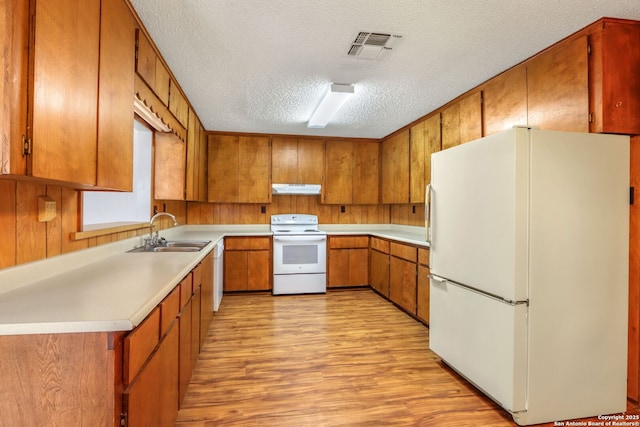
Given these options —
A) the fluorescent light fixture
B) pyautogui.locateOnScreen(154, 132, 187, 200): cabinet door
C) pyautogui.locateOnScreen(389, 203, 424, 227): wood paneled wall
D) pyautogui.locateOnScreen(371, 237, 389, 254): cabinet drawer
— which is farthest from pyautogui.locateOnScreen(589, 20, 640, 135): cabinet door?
pyautogui.locateOnScreen(154, 132, 187, 200): cabinet door

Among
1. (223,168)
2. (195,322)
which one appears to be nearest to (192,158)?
(223,168)

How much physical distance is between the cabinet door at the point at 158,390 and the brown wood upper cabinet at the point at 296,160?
335 centimetres

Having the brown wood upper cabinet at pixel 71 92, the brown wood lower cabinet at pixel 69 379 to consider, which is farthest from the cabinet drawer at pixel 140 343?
the brown wood upper cabinet at pixel 71 92

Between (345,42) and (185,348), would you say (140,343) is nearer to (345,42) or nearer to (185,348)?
(185,348)

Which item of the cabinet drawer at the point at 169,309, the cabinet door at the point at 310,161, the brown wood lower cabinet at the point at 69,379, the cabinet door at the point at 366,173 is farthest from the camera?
the cabinet door at the point at 366,173

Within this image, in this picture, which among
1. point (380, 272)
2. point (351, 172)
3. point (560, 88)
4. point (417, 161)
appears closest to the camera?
point (560, 88)

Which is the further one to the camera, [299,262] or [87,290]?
[299,262]

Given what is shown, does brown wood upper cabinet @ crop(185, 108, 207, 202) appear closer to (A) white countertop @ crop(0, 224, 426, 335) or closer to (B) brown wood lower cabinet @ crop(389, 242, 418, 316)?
(A) white countertop @ crop(0, 224, 426, 335)

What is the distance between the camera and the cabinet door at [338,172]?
4.90 m

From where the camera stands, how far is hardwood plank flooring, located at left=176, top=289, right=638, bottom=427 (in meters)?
1.82

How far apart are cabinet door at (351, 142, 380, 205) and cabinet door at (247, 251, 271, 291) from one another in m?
1.65

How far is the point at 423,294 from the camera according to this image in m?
3.28

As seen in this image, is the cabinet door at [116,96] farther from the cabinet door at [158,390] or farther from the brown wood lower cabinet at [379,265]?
the brown wood lower cabinet at [379,265]

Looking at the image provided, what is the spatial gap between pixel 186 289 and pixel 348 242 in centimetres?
307
